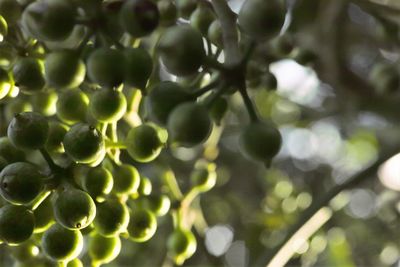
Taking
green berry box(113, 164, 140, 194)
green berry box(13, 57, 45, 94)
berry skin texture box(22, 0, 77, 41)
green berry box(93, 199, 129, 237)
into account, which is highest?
berry skin texture box(22, 0, 77, 41)

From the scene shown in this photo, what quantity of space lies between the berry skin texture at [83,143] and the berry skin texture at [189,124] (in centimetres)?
9

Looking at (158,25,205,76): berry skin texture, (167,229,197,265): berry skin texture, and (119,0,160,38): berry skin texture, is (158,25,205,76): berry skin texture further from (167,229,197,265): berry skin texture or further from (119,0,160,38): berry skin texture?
(167,229,197,265): berry skin texture

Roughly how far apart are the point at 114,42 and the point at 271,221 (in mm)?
712

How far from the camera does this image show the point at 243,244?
4.12 feet

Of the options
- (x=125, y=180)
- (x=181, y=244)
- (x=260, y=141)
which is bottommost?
(x=181, y=244)

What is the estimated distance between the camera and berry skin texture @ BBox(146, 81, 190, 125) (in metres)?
0.48

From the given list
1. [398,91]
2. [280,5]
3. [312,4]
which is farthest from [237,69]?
[312,4]

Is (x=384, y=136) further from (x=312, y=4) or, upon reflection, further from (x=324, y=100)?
(x=312, y=4)

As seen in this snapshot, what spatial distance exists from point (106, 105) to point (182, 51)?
124 mm

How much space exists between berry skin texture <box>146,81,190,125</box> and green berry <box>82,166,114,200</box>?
108 millimetres

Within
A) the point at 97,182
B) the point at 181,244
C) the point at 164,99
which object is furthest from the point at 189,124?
the point at 181,244

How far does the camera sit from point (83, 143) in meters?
0.53

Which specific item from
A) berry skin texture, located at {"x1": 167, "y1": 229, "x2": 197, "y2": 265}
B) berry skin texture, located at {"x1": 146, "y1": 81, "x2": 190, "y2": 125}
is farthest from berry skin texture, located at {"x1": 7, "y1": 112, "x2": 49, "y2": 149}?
berry skin texture, located at {"x1": 167, "y1": 229, "x2": 197, "y2": 265}

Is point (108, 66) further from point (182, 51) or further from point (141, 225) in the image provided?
point (141, 225)
